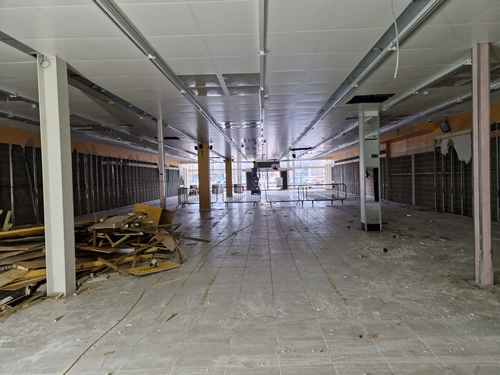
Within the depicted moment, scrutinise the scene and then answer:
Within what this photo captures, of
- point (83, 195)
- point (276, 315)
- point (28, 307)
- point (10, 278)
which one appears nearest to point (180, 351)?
point (276, 315)

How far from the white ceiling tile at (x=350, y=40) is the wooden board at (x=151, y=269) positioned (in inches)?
166

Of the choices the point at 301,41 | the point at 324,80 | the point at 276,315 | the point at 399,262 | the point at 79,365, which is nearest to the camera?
the point at 79,365

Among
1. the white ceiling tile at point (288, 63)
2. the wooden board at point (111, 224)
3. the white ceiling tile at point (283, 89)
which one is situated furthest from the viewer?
the white ceiling tile at point (283, 89)

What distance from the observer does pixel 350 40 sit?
4059mm

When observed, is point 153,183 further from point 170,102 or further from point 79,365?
point 79,365

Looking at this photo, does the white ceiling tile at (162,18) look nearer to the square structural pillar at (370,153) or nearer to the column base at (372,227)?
the square structural pillar at (370,153)

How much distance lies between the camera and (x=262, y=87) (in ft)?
18.7

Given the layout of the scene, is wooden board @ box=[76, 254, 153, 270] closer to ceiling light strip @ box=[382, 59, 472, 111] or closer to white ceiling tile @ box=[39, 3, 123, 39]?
white ceiling tile @ box=[39, 3, 123, 39]

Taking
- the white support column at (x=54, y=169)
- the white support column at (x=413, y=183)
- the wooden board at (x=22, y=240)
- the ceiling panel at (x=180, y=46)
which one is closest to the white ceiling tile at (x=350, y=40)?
the ceiling panel at (x=180, y=46)

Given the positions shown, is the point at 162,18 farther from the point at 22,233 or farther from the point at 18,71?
the point at 22,233

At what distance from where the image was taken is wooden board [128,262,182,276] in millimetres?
4828

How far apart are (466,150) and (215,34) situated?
9.75 m

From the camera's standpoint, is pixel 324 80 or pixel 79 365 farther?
pixel 324 80

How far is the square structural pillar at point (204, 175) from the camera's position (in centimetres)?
1424
